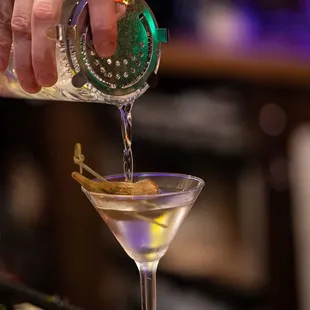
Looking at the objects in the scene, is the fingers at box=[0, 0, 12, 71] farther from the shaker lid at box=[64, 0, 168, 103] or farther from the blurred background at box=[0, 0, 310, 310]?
the blurred background at box=[0, 0, 310, 310]

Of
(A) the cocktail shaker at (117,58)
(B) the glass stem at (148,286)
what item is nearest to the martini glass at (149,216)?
(B) the glass stem at (148,286)

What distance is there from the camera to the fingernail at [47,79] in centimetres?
78

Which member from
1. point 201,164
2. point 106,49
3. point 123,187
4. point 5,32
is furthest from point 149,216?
point 201,164

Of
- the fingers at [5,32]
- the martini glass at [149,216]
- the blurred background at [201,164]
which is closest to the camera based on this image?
the martini glass at [149,216]

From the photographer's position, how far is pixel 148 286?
0.78m

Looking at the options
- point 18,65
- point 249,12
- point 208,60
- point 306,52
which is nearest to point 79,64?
point 18,65

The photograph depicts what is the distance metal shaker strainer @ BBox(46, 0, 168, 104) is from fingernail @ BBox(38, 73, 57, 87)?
2 centimetres

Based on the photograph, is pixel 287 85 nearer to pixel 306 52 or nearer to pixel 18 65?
pixel 306 52

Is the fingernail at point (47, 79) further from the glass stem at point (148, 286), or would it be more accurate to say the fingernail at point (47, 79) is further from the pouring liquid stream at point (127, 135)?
the glass stem at point (148, 286)

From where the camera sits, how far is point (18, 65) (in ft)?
2.65

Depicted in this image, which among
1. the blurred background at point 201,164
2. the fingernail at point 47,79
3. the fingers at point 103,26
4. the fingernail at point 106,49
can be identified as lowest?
the blurred background at point 201,164

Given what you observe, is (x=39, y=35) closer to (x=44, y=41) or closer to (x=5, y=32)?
(x=44, y=41)

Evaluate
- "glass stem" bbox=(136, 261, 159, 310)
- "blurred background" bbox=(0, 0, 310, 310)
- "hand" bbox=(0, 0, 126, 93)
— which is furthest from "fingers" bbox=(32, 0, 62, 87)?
"blurred background" bbox=(0, 0, 310, 310)

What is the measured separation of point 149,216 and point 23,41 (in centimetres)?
27
